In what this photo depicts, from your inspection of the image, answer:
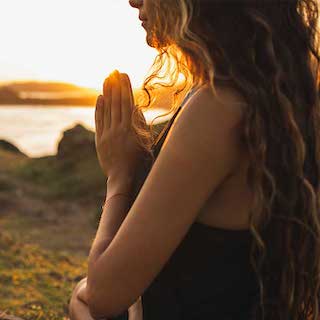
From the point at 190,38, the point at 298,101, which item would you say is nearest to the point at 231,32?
the point at 190,38

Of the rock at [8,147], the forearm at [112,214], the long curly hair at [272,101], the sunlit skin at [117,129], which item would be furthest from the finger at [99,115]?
the rock at [8,147]

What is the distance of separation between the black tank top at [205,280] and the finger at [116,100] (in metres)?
0.20

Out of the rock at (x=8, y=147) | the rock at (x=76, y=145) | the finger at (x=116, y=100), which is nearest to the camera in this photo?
the finger at (x=116, y=100)

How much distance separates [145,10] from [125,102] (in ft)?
1.08

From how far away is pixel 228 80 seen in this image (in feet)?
5.67

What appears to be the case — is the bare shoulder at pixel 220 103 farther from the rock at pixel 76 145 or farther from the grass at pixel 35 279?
the rock at pixel 76 145

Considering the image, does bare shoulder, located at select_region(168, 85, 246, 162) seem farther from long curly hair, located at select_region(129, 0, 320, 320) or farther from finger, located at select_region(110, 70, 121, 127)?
finger, located at select_region(110, 70, 121, 127)

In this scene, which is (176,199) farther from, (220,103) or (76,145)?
(76,145)

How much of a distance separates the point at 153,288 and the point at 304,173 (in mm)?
619

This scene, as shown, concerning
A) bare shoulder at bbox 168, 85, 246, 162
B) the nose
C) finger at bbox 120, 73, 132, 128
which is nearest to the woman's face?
the nose

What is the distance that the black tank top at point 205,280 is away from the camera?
183 centimetres

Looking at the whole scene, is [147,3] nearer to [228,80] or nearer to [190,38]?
[190,38]

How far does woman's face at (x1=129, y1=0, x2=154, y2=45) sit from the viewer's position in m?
1.91

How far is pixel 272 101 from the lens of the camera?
1.74m
